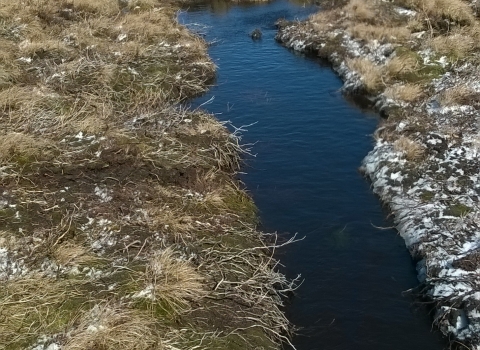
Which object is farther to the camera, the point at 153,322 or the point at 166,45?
the point at 166,45

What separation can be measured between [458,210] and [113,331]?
7395 millimetres

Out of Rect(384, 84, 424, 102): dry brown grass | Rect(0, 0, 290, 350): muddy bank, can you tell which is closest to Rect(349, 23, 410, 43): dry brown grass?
Rect(384, 84, 424, 102): dry brown grass

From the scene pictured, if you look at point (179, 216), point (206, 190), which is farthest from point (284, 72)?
point (179, 216)

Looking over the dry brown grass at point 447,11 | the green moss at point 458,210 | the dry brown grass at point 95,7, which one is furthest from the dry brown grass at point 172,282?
the dry brown grass at point 95,7

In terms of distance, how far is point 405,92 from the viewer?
16812 mm

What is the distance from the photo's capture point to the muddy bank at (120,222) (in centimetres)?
781

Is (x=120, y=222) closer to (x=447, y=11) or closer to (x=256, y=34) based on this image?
(x=256, y=34)

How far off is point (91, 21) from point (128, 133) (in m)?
11.2

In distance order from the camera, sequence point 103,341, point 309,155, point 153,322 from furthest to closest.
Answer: point 309,155
point 153,322
point 103,341

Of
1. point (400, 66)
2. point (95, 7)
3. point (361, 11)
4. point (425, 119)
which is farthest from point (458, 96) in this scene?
point (95, 7)

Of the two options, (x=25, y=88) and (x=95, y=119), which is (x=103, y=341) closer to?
(x=95, y=119)

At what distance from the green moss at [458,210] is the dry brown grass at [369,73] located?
292 inches

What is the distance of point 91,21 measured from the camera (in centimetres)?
2255

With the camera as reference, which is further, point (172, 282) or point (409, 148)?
point (409, 148)
